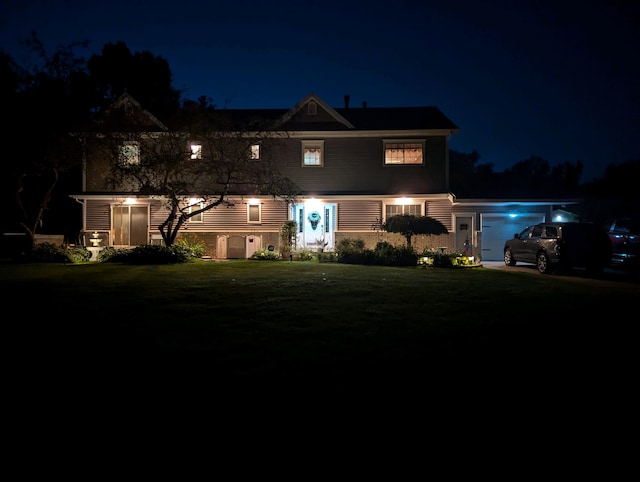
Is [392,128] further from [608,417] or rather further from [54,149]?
[608,417]

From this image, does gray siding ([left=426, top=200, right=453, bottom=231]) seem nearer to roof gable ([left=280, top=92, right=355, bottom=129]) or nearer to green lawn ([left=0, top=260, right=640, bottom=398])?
roof gable ([left=280, top=92, right=355, bottom=129])

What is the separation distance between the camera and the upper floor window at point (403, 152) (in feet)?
78.3

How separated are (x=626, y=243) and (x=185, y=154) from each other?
1692 cm

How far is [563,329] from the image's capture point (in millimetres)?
7273

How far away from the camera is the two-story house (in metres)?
23.5

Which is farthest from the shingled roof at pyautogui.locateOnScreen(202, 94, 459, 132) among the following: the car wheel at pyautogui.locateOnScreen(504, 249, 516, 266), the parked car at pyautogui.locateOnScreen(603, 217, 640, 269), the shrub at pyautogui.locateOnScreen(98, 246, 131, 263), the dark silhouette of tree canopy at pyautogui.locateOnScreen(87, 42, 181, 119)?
the dark silhouette of tree canopy at pyautogui.locateOnScreen(87, 42, 181, 119)

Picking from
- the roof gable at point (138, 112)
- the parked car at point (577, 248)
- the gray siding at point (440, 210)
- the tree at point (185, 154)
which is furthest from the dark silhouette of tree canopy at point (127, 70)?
the parked car at point (577, 248)

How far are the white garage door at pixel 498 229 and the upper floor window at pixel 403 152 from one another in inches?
170

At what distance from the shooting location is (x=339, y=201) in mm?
23672

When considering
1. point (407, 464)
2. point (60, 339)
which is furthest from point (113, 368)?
point (407, 464)

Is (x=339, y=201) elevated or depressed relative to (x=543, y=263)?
elevated

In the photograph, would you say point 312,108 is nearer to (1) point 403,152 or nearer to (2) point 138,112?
(1) point 403,152

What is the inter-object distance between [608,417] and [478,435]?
128cm

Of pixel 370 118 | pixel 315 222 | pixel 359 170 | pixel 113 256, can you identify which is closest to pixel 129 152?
pixel 113 256
